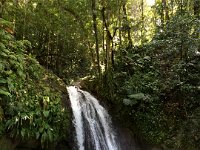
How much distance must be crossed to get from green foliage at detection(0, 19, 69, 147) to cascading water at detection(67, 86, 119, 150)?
0.81 meters

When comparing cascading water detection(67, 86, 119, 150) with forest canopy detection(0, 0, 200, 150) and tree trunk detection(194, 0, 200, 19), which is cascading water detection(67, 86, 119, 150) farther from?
tree trunk detection(194, 0, 200, 19)

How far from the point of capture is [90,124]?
30.3 ft

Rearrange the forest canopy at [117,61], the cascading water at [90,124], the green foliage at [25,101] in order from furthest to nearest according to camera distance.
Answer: the forest canopy at [117,61], the cascading water at [90,124], the green foliage at [25,101]

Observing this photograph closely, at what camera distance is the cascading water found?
346 inches

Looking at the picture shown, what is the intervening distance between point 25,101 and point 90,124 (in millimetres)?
2749

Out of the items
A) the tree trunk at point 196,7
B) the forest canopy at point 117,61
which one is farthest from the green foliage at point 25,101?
the tree trunk at point 196,7

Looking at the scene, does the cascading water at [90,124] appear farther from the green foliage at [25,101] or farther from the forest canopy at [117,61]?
the green foliage at [25,101]

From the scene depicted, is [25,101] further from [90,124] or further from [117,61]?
[117,61]

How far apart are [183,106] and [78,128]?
3.84 metres

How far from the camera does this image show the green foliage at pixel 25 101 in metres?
6.66

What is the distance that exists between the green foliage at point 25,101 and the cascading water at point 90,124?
2.66 feet

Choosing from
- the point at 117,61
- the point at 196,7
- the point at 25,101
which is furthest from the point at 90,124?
the point at 196,7

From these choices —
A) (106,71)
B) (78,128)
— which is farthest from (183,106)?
(78,128)

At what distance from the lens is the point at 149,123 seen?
9805 mm
